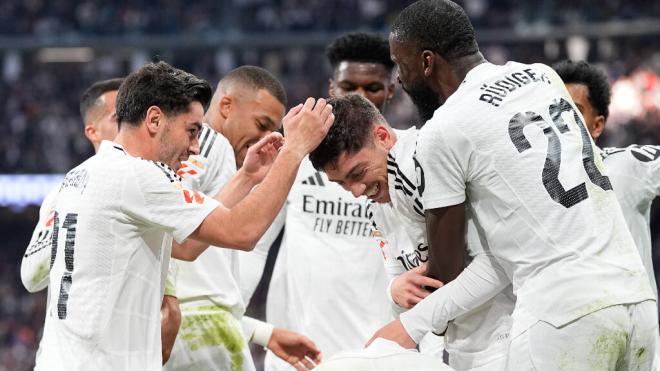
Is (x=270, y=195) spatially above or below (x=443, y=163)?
below

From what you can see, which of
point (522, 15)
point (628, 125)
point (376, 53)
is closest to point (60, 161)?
point (522, 15)

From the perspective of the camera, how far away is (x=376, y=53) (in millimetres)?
6402

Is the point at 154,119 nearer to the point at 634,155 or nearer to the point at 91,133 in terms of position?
the point at 91,133

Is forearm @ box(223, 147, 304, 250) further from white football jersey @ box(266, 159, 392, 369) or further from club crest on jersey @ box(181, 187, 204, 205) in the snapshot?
white football jersey @ box(266, 159, 392, 369)

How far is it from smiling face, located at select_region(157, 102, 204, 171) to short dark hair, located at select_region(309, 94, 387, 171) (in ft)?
1.65

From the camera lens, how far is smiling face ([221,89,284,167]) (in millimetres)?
5699

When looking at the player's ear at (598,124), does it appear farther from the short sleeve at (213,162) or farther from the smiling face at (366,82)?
the short sleeve at (213,162)

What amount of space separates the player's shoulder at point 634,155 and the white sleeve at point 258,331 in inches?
82.4

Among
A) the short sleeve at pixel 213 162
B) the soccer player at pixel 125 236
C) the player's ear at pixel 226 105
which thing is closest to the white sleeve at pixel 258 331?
the short sleeve at pixel 213 162

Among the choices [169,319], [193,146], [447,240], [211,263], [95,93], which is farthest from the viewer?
[95,93]

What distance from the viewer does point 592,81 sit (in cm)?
553

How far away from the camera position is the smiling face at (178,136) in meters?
3.95

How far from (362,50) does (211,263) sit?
6.57 ft

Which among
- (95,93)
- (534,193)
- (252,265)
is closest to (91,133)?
(95,93)
